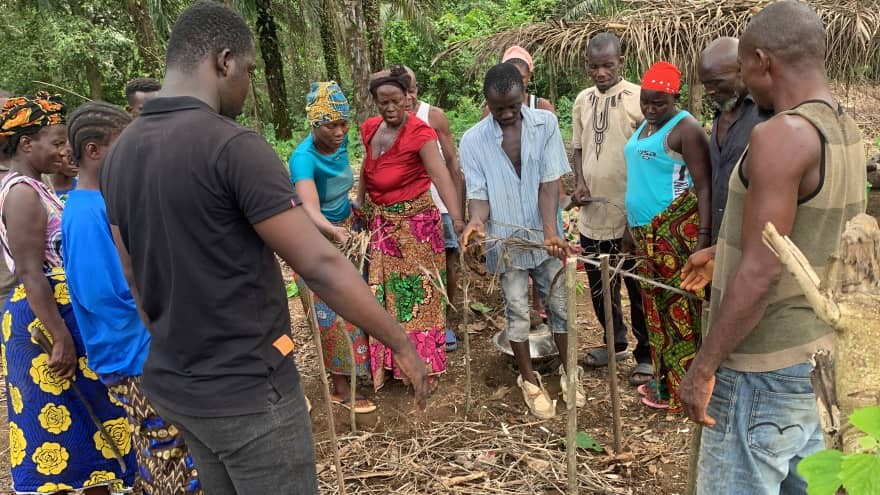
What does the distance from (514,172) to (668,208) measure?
2.83 ft

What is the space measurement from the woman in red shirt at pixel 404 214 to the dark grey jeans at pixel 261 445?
6.45ft

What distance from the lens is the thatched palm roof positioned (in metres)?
7.00

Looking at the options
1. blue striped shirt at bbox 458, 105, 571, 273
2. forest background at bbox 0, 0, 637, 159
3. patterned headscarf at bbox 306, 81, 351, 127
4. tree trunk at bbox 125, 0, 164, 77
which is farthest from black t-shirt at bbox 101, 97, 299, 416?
tree trunk at bbox 125, 0, 164, 77

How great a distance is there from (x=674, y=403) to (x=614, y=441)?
542 mm

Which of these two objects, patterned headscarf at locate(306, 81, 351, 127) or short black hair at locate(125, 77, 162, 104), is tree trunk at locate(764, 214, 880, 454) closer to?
patterned headscarf at locate(306, 81, 351, 127)

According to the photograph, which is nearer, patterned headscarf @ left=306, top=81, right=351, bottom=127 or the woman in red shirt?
patterned headscarf @ left=306, top=81, right=351, bottom=127

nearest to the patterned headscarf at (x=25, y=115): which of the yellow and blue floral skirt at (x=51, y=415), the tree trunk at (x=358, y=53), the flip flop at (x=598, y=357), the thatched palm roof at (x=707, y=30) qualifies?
the yellow and blue floral skirt at (x=51, y=415)

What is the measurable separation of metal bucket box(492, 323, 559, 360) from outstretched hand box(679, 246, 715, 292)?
182cm

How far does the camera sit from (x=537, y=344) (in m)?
4.28

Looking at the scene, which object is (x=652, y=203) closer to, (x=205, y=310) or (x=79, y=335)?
(x=205, y=310)

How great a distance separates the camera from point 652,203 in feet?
11.4

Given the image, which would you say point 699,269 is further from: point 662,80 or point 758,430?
point 662,80

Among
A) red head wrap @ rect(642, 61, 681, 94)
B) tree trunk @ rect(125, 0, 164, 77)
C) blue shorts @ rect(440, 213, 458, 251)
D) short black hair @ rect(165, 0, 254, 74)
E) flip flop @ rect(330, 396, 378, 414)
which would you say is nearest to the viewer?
short black hair @ rect(165, 0, 254, 74)

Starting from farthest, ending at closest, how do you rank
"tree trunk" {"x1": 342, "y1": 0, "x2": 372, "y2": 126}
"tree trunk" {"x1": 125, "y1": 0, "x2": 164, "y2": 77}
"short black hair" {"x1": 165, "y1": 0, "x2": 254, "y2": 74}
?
"tree trunk" {"x1": 125, "y1": 0, "x2": 164, "y2": 77} < "tree trunk" {"x1": 342, "y1": 0, "x2": 372, "y2": 126} < "short black hair" {"x1": 165, "y1": 0, "x2": 254, "y2": 74}
